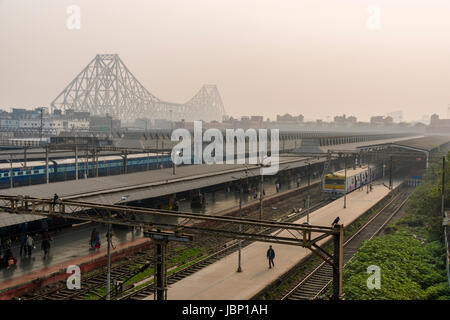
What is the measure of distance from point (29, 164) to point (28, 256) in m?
15.7

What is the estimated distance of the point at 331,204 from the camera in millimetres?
31625

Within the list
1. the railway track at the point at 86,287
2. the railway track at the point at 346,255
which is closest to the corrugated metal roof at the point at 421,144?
the railway track at the point at 346,255

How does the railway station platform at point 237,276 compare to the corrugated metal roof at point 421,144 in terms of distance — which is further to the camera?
the corrugated metal roof at point 421,144

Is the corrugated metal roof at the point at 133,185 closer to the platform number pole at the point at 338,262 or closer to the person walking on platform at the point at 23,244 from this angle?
the person walking on platform at the point at 23,244

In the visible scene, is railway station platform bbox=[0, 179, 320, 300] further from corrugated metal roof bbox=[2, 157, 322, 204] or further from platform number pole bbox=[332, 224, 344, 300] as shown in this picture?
platform number pole bbox=[332, 224, 344, 300]

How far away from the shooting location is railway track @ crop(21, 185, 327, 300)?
1373 cm

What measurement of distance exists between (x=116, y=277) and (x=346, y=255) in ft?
31.1

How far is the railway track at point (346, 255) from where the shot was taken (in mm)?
14875

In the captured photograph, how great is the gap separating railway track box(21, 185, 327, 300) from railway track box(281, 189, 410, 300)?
3.72 metres

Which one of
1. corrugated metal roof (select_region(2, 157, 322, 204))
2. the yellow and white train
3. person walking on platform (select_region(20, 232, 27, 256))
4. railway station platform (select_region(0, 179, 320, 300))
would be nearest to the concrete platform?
railway station platform (select_region(0, 179, 320, 300))

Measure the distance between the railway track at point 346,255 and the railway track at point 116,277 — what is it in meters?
3.72

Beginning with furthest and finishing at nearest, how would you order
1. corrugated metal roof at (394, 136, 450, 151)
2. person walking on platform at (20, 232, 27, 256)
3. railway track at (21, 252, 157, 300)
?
corrugated metal roof at (394, 136, 450, 151) < person walking on platform at (20, 232, 27, 256) < railway track at (21, 252, 157, 300)

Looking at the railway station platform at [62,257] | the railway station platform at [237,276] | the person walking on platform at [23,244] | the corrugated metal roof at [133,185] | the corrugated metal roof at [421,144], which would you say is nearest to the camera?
the railway station platform at [237,276]

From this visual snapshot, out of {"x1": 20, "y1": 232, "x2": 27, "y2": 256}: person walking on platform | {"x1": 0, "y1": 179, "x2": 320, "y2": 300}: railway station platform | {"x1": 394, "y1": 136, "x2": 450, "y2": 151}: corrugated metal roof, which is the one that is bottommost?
{"x1": 0, "y1": 179, "x2": 320, "y2": 300}: railway station platform
